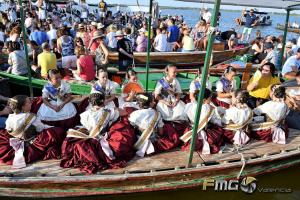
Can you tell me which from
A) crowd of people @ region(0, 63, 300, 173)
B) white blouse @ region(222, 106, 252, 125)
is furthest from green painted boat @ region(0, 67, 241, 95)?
white blouse @ region(222, 106, 252, 125)

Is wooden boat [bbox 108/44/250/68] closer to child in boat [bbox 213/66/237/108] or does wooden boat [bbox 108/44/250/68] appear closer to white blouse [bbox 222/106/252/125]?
child in boat [bbox 213/66/237/108]

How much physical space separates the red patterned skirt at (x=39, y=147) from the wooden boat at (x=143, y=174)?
0.13 m

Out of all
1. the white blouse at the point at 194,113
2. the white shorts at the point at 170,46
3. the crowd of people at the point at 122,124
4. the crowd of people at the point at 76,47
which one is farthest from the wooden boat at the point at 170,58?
the white blouse at the point at 194,113

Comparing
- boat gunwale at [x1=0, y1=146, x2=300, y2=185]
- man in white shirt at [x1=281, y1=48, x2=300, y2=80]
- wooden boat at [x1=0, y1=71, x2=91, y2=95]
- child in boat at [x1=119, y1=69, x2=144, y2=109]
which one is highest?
man in white shirt at [x1=281, y1=48, x2=300, y2=80]

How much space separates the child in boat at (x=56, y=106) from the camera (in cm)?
582

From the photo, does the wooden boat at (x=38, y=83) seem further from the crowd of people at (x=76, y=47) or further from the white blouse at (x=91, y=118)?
the white blouse at (x=91, y=118)

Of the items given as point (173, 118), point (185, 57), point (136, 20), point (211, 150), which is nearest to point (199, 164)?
point (211, 150)

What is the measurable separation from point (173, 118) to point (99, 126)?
59.8 inches

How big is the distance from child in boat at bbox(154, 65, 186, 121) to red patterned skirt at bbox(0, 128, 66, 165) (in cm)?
194

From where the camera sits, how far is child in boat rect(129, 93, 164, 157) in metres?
5.50

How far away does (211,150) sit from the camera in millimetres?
5816

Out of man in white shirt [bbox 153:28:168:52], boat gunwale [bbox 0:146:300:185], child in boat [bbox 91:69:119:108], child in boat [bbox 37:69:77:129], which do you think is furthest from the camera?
man in white shirt [bbox 153:28:168:52]

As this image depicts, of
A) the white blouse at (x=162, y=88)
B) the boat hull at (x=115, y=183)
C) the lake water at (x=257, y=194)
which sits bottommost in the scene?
the lake water at (x=257, y=194)

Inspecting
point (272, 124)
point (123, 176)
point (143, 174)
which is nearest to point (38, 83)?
point (123, 176)
